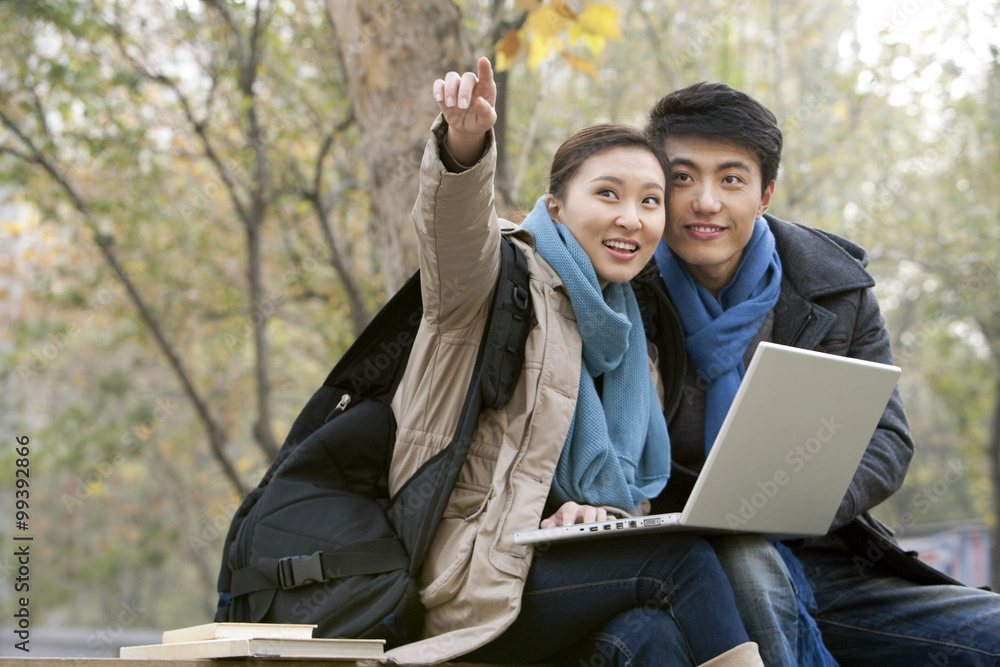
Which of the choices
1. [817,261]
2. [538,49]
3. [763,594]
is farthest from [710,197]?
[538,49]

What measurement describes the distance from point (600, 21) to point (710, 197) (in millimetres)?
1304

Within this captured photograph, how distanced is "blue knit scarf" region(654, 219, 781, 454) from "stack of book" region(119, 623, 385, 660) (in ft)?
4.24

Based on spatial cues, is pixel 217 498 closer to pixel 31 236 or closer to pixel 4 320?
pixel 4 320

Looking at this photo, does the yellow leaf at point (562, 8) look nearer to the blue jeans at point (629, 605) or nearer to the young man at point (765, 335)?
the young man at point (765, 335)

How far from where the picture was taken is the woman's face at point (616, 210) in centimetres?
249

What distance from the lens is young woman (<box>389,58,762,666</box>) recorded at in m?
2.09

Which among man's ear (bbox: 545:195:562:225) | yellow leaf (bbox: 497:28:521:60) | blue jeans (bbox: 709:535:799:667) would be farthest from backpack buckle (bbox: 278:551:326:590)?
yellow leaf (bbox: 497:28:521:60)

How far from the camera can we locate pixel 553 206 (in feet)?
8.74

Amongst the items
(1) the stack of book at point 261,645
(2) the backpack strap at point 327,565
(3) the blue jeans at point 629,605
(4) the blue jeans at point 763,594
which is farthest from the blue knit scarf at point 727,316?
(1) the stack of book at point 261,645

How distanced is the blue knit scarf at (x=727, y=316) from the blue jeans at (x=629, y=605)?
60 cm

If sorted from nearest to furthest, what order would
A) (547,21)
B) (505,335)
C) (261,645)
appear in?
1. (261,645)
2. (505,335)
3. (547,21)

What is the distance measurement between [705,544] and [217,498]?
16156 mm

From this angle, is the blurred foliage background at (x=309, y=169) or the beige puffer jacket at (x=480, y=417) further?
the blurred foliage background at (x=309, y=169)

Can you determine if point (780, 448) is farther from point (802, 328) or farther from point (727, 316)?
point (802, 328)
